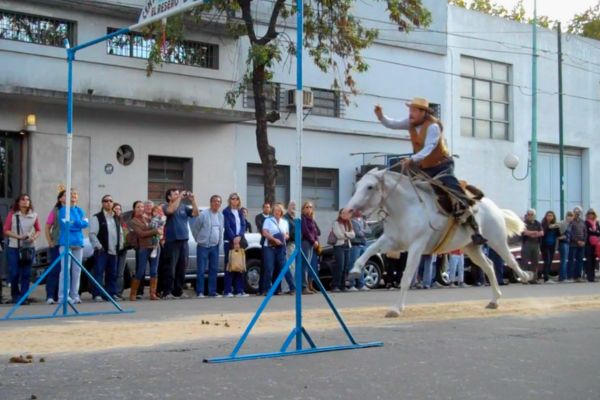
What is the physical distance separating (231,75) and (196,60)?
124cm

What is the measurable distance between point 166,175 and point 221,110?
2769 mm

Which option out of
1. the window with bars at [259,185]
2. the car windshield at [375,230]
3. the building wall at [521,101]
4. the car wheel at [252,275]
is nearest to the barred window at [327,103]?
the window with bars at [259,185]

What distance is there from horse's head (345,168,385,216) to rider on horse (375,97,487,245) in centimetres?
55

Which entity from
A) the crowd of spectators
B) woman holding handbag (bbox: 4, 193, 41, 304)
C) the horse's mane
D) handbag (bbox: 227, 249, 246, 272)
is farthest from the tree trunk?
the horse's mane

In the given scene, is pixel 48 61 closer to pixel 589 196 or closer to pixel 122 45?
pixel 122 45

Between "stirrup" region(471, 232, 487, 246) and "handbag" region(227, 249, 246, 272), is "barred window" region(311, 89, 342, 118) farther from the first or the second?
"stirrup" region(471, 232, 487, 246)

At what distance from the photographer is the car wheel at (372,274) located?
22.5 m

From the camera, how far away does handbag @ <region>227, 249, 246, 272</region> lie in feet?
62.5

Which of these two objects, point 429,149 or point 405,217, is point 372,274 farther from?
point 429,149

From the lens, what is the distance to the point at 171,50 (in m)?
26.4

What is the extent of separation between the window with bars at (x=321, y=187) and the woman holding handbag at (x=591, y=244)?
902cm

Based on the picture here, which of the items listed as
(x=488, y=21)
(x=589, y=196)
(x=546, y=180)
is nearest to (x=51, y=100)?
(x=488, y=21)

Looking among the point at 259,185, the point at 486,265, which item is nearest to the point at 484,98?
the point at 259,185

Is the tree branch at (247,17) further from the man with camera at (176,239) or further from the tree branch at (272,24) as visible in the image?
the man with camera at (176,239)
